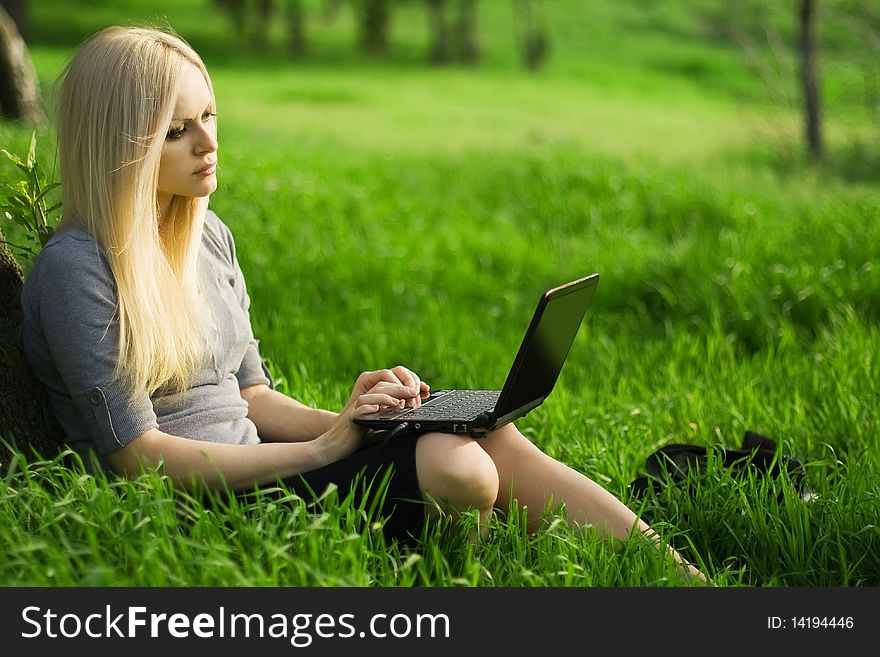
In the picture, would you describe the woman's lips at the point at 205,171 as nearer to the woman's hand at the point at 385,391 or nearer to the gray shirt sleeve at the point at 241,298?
the gray shirt sleeve at the point at 241,298

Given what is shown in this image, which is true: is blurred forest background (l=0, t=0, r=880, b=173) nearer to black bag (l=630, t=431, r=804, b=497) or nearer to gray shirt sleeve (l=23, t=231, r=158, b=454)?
black bag (l=630, t=431, r=804, b=497)

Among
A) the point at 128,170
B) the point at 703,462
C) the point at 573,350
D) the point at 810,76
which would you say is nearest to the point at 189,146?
the point at 128,170

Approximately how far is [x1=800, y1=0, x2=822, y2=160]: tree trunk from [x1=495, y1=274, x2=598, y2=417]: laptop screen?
409 inches

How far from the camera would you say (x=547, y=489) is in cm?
334

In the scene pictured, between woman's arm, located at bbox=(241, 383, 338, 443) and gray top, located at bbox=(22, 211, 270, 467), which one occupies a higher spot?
gray top, located at bbox=(22, 211, 270, 467)

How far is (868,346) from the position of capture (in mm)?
5605

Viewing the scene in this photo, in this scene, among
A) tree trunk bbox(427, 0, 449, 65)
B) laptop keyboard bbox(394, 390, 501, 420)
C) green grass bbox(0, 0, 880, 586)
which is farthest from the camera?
tree trunk bbox(427, 0, 449, 65)

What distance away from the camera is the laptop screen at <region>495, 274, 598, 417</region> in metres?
3.03

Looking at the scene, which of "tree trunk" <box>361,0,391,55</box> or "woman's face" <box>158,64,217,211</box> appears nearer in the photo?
"woman's face" <box>158,64,217,211</box>

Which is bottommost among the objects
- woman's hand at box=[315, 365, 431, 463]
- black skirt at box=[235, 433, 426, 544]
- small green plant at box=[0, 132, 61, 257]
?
black skirt at box=[235, 433, 426, 544]

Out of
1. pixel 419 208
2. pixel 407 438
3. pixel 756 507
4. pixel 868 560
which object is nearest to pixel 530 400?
pixel 407 438

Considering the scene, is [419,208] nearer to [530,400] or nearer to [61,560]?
[530,400]

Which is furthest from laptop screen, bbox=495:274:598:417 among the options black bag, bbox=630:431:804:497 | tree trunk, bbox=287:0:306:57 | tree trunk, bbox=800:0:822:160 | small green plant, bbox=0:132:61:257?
tree trunk, bbox=287:0:306:57
